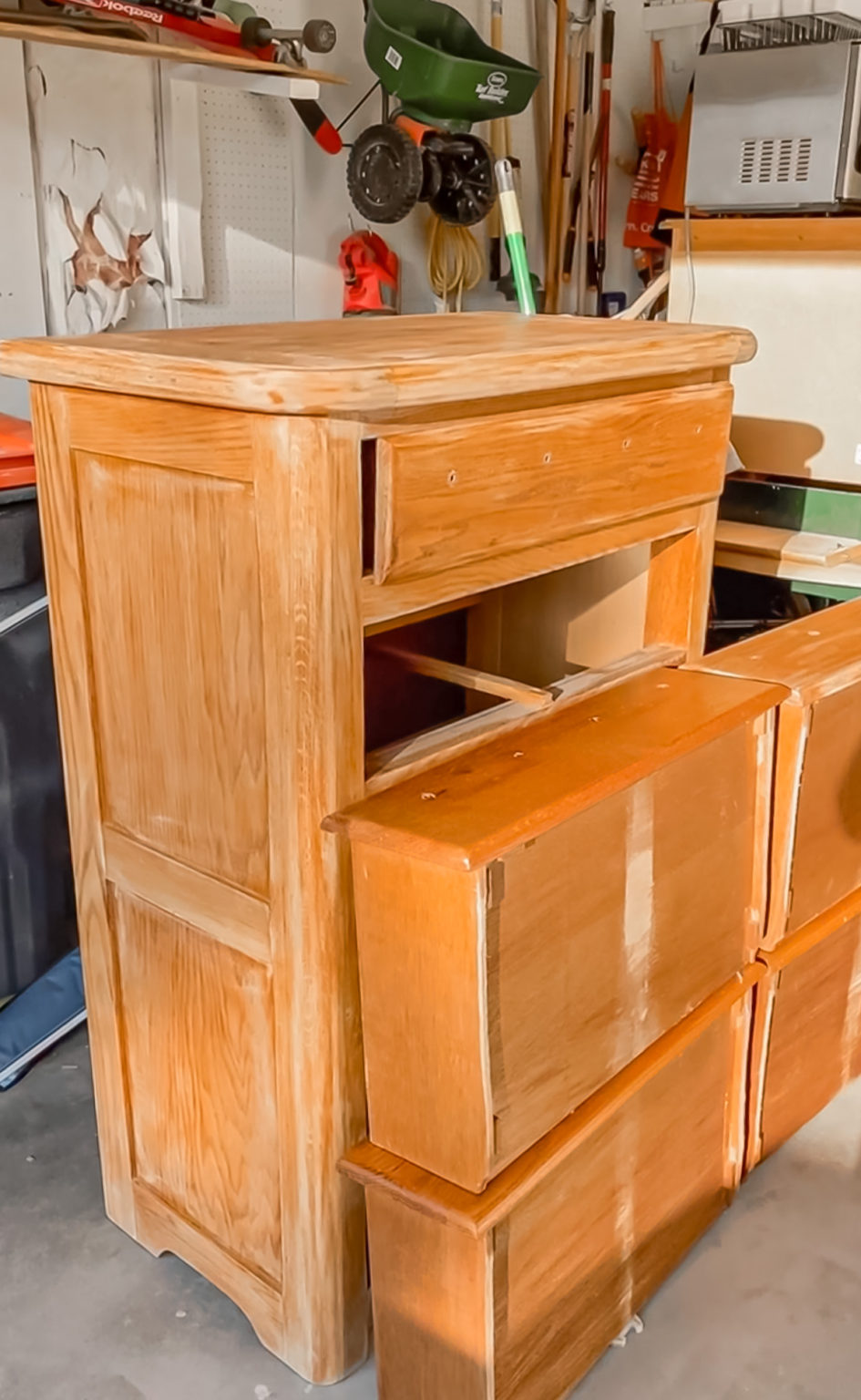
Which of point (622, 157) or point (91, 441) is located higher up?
point (622, 157)

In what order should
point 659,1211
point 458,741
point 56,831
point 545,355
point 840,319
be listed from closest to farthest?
point 545,355
point 458,741
point 659,1211
point 56,831
point 840,319

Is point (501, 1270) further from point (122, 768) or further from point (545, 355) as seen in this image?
point (545, 355)

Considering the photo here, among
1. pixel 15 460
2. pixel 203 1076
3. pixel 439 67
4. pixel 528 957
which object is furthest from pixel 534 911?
pixel 439 67

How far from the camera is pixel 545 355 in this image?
1.16 m

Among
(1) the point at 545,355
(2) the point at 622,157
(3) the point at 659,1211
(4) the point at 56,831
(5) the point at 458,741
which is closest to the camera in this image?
(1) the point at 545,355

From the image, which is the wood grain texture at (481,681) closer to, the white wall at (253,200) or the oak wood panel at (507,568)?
the oak wood panel at (507,568)

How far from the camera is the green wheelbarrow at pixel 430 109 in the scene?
217 cm

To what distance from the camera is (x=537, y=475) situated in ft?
3.96

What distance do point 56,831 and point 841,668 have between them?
1182 millimetres

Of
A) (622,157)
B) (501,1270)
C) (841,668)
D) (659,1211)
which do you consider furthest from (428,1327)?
(622,157)

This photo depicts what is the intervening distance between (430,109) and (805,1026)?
5.62 ft

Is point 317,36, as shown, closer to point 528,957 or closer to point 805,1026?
point 528,957

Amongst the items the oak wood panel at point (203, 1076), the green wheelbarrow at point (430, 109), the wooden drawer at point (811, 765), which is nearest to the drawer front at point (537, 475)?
the wooden drawer at point (811, 765)

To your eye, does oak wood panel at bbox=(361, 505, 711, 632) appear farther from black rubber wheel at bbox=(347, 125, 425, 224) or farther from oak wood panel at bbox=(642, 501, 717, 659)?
black rubber wheel at bbox=(347, 125, 425, 224)
